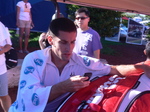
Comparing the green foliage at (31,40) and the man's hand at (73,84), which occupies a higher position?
the man's hand at (73,84)

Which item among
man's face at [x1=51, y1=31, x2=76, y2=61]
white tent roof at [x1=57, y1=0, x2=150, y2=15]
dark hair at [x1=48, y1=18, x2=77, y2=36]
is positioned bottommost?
man's face at [x1=51, y1=31, x2=76, y2=61]

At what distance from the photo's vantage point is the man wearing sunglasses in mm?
3816

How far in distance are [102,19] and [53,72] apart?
877 centimetres

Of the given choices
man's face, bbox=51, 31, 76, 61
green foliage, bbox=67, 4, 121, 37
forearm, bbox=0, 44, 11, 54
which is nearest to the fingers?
man's face, bbox=51, 31, 76, 61

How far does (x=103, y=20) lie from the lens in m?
10.4

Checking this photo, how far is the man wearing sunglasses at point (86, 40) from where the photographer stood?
12.5 feet

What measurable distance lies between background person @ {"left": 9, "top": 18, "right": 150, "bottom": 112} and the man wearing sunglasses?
1676 millimetres

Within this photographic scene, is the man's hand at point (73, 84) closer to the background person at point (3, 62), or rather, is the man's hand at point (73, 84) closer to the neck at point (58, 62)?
the neck at point (58, 62)

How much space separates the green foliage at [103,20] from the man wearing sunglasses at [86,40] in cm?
644

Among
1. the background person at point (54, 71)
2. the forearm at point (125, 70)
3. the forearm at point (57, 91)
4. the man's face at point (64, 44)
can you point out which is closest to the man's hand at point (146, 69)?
the forearm at point (125, 70)

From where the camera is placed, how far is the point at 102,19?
1033 centimetres

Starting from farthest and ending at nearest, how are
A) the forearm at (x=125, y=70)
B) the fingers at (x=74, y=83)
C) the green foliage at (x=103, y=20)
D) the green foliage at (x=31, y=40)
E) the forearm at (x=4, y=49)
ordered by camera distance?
the green foliage at (x=103, y=20), the green foliage at (x=31, y=40), the forearm at (x=4, y=49), the forearm at (x=125, y=70), the fingers at (x=74, y=83)

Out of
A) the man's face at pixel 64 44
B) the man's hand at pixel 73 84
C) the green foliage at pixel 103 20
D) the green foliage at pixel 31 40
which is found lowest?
the green foliage at pixel 31 40

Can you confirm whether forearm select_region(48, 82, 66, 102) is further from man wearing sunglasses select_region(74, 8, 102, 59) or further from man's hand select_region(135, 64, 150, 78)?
Result: man wearing sunglasses select_region(74, 8, 102, 59)
